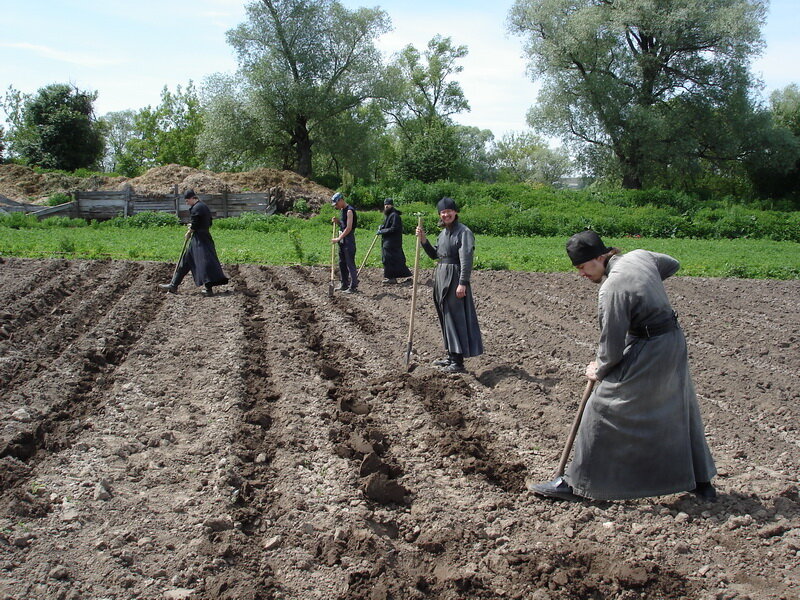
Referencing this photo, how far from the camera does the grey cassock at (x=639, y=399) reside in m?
4.15

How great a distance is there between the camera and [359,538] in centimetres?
401

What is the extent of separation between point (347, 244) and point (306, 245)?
25.6 ft

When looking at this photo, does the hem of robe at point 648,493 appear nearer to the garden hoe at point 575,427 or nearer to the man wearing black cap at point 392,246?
the garden hoe at point 575,427

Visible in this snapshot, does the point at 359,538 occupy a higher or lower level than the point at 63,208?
lower

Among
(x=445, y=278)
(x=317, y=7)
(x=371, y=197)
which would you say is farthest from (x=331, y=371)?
(x=317, y=7)

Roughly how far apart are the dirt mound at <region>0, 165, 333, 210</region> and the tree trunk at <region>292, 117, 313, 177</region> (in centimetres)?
495

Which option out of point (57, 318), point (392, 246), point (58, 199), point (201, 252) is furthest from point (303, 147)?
point (57, 318)

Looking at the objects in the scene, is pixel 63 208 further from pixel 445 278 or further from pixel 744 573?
pixel 744 573

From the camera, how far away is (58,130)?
36906 millimetres

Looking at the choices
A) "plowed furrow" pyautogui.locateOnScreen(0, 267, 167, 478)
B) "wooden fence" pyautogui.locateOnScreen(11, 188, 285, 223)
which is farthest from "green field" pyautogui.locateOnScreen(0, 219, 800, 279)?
"plowed furrow" pyautogui.locateOnScreen(0, 267, 167, 478)

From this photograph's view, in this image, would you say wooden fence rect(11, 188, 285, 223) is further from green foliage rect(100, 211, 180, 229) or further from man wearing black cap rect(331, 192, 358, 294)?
man wearing black cap rect(331, 192, 358, 294)

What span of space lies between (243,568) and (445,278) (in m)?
4.20

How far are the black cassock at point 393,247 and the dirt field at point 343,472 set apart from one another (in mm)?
4007

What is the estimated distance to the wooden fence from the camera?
84.6 ft
